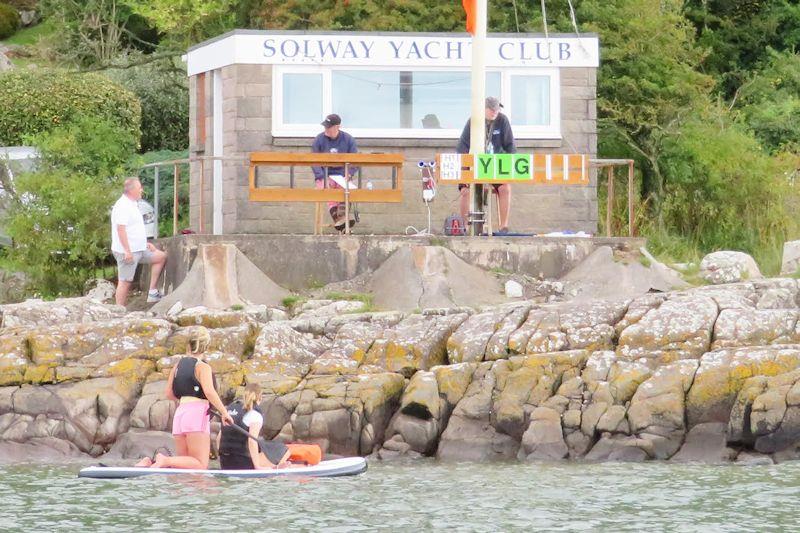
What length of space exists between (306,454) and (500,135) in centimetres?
721

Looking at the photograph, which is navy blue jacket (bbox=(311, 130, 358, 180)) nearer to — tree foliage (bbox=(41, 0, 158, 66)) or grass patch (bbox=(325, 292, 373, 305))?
grass patch (bbox=(325, 292, 373, 305))

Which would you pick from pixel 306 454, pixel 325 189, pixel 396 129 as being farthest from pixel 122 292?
pixel 306 454

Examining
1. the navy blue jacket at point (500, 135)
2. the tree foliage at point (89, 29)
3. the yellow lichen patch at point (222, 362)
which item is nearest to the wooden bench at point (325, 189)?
the navy blue jacket at point (500, 135)

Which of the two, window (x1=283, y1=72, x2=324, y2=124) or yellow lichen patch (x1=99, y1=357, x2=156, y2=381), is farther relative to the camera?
window (x1=283, y1=72, x2=324, y2=124)

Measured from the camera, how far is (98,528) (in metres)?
15.6

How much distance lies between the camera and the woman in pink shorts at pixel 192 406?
61.1 feet

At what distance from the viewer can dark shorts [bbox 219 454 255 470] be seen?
18.9 m

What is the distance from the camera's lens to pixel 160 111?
36.9 meters

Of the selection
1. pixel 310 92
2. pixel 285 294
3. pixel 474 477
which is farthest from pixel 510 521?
pixel 310 92

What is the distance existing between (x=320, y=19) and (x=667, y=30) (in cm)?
670

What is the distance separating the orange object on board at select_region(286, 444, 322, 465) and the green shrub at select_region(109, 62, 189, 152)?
714 inches

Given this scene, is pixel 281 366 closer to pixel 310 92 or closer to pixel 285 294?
pixel 285 294

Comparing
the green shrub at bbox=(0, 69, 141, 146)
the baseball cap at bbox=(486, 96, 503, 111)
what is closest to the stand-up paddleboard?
the baseball cap at bbox=(486, 96, 503, 111)

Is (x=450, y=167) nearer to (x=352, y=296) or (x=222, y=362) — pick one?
(x=352, y=296)
